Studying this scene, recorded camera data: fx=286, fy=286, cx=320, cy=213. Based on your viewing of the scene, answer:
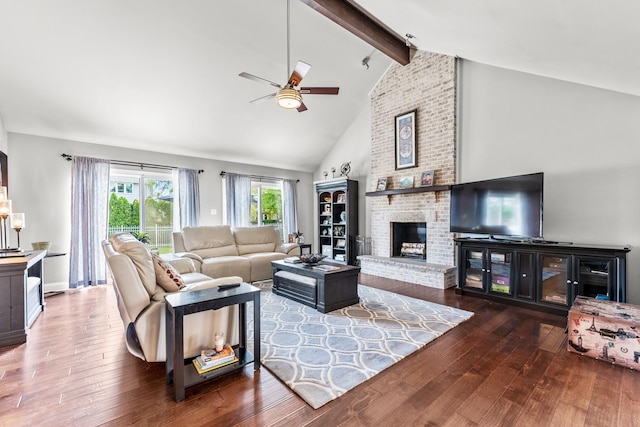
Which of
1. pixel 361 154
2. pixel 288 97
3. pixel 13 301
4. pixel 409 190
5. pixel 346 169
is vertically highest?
pixel 361 154

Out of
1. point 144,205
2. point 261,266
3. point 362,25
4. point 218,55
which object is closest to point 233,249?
point 261,266

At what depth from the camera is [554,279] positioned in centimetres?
339

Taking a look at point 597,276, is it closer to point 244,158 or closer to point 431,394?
point 431,394

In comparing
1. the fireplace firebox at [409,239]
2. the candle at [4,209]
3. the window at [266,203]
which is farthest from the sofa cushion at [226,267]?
the fireplace firebox at [409,239]

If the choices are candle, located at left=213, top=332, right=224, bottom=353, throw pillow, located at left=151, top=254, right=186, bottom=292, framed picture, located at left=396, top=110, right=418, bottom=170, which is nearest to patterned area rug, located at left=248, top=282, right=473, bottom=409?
candle, located at left=213, top=332, right=224, bottom=353

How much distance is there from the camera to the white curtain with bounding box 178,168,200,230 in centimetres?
574

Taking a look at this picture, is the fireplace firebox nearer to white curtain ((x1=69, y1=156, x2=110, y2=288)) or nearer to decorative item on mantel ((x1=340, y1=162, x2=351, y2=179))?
decorative item on mantel ((x1=340, y1=162, x2=351, y2=179))

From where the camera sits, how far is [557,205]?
12.4ft

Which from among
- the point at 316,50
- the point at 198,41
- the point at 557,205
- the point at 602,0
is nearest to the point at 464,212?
the point at 557,205

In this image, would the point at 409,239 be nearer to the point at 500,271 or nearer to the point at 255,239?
the point at 500,271

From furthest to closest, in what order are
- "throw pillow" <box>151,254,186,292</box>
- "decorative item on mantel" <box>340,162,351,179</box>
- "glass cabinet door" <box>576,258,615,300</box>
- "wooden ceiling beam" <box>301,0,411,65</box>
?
"decorative item on mantel" <box>340,162,351,179</box>, "wooden ceiling beam" <box>301,0,411,65</box>, "glass cabinet door" <box>576,258,615,300</box>, "throw pillow" <box>151,254,186,292</box>

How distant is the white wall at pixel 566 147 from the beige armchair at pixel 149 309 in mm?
4159

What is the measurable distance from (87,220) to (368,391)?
514 cm

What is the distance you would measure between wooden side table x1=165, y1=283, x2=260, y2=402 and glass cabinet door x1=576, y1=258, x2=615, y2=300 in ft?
11.5
